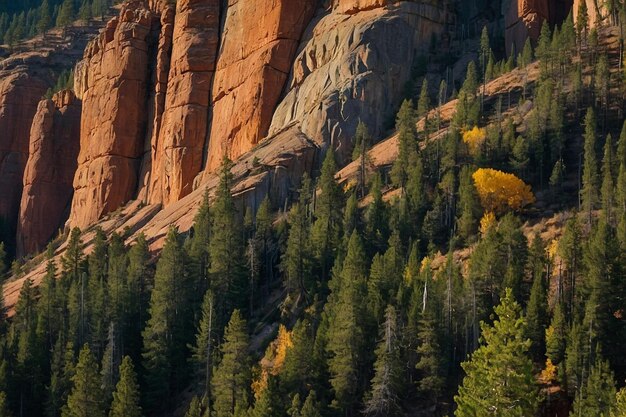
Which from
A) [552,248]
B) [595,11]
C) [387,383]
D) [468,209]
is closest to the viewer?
[387,383]

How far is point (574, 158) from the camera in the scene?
309ft

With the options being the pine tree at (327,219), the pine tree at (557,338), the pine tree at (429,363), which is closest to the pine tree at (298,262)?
the pine tree at (327,219)

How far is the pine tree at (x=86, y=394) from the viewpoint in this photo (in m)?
72.4

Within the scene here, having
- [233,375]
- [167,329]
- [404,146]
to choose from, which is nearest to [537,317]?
[233,375]

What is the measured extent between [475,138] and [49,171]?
234ft

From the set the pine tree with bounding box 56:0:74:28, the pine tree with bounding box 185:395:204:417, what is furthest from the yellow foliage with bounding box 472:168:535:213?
the pine tree with bounding box 56:0:74:28

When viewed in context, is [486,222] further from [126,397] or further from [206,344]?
[126,397]

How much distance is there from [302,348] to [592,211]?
2961 centimetres

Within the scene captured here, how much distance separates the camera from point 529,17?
116 m

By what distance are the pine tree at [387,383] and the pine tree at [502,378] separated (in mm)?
16248

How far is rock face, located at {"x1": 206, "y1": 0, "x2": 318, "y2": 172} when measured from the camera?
116 meters

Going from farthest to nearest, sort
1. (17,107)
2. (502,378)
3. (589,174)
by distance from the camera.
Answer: (17,107) < (589,174) < (502,378)

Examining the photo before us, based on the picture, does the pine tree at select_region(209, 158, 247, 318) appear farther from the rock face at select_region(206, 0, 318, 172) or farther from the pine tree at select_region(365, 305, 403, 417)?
the rock face at select_region(206, 0, 318, 172)

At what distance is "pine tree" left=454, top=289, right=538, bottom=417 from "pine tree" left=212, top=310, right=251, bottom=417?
2323 centimetres
